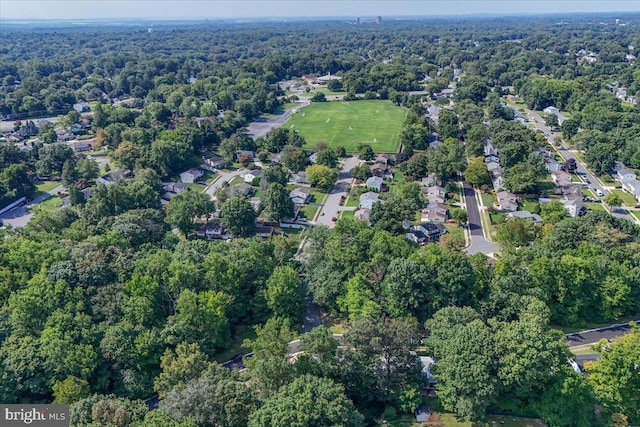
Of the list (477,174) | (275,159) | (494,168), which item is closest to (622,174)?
(494,168)

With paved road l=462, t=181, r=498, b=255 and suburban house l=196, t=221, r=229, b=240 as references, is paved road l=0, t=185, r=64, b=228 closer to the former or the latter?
suburban house l=196, t=221, r=229, b=240

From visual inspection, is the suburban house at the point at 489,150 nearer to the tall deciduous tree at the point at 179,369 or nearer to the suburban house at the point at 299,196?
the suburban house at the point at 299,196

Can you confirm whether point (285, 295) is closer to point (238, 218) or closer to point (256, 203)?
point (238, 218)

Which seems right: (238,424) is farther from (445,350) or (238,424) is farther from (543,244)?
(543,244)

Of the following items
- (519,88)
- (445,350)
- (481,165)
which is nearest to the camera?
(445,350)

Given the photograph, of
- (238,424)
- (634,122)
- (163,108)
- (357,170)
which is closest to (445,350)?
(238,424)

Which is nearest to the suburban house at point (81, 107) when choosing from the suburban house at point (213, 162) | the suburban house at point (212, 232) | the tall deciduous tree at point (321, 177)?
the suburban house at point (213, 162)

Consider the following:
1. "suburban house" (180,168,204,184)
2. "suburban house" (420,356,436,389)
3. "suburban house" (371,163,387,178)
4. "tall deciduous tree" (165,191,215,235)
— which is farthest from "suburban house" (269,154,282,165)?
"suburban house" (420,356,436,389)
